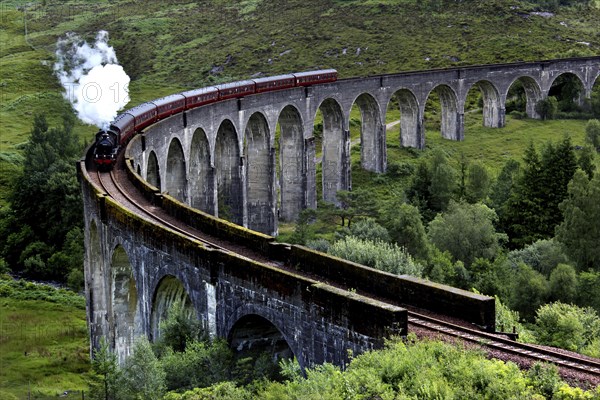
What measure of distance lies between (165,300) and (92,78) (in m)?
46.0

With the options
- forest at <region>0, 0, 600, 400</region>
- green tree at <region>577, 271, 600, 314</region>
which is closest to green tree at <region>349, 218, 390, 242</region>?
forest at <region>0, 0, 600, 400</region>

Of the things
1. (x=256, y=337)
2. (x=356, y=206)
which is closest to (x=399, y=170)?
(x=356, y=206)

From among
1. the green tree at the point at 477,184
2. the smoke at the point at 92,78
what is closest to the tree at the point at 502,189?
the green tree at the point at 477,184

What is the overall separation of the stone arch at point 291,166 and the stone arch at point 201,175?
37.9ft

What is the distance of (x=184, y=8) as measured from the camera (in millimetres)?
144375

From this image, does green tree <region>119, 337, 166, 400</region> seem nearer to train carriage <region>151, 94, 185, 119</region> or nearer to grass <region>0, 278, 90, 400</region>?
grass <region>0, 278, 90, 400</region>

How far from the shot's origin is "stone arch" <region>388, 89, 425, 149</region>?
85031mm

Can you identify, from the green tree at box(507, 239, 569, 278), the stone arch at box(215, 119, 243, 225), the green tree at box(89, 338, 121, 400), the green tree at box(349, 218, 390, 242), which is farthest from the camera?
the stone arch at box(215, 119, 243, 225)

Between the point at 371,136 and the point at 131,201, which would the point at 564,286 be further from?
the point at 371,136

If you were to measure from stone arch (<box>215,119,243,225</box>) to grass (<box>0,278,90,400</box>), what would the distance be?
1282 cm

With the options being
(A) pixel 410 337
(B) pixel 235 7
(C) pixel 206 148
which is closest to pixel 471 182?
(C) pixel 206 148

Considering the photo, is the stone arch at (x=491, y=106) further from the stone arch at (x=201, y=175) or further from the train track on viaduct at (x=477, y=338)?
the train track on viaduct at (x=477, y=338)

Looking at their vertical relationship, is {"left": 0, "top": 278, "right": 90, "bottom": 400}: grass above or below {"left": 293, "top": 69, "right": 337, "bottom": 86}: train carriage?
below

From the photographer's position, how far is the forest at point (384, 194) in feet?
81.7
